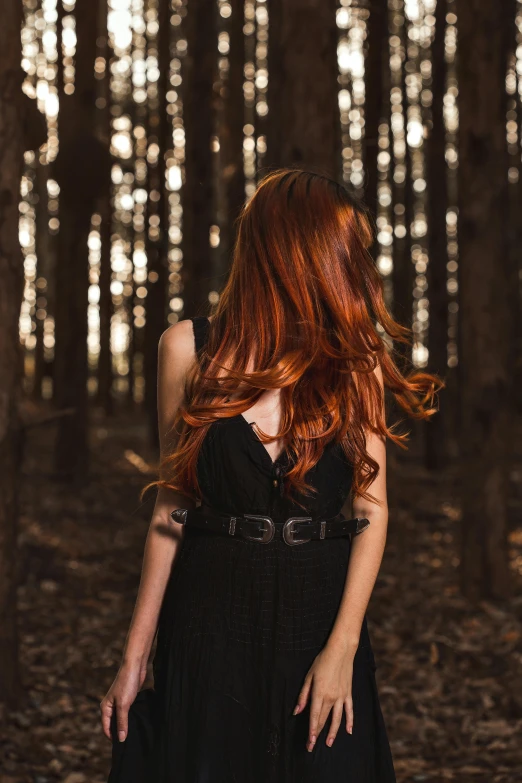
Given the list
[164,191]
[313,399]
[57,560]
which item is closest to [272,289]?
[313,399]

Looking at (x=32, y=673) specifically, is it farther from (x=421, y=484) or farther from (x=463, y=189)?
(x=421, y=484)

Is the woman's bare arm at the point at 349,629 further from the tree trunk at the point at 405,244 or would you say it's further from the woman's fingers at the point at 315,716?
the tree trunk at the point at 405,244

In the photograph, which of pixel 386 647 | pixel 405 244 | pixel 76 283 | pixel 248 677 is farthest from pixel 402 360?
pixel 405 244

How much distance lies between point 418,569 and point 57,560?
3171mm

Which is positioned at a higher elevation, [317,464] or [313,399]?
[313,399]

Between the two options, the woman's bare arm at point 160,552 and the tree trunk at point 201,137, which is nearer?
the woman's bare arm at point 160,552

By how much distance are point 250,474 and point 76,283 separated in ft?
34.6

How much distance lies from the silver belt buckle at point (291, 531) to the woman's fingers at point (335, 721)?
36cm

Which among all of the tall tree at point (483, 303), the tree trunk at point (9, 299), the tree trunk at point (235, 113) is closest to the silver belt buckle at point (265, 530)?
the tree trunk at point (9, 299)

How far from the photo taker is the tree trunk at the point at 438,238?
42.2 ft

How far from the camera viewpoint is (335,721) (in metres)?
2.20

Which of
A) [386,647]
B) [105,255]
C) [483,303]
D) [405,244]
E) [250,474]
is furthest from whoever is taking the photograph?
[105,255]

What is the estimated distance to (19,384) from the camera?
4.91 m

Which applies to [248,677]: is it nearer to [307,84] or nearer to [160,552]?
[160,552]
